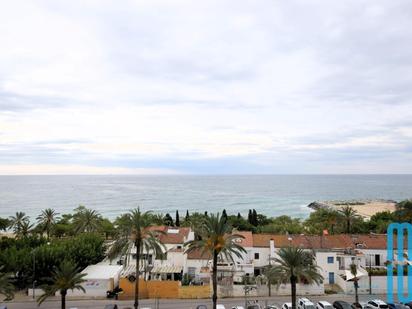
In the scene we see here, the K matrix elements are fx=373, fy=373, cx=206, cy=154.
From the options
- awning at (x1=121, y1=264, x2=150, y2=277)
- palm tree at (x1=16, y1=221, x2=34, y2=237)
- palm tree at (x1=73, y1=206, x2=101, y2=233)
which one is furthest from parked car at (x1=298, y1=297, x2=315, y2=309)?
palm tree at (x1=16, y1=221, x2=34, y2=237)

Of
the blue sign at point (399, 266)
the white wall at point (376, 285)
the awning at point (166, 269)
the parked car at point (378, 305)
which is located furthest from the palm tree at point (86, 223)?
the parked car at point (378, 305)

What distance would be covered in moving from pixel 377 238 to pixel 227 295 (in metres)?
23.2

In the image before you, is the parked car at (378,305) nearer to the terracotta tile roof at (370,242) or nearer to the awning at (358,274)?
the awning at (358,274)

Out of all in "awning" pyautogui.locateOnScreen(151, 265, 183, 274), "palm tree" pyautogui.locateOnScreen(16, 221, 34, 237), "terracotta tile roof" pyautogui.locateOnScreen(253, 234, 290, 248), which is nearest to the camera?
"awning" pyautogui.locateOnScreen(151, 265, 183, 274)

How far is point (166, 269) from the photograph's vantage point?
4369 cm

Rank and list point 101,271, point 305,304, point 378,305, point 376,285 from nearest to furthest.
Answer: point 378,305, point 305,304, point 376,285, point 101,271

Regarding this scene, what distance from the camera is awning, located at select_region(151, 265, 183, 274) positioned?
42875mm

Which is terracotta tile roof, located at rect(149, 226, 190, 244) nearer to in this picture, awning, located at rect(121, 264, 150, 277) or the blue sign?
awning, located at rect(121, 264, 150, 277)

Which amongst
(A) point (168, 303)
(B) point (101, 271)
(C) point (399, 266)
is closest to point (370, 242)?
(C) point (399, 266)

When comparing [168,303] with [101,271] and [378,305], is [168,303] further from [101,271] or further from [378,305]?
[378,305]

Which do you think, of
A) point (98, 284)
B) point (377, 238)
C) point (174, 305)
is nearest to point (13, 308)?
point (98, 284)

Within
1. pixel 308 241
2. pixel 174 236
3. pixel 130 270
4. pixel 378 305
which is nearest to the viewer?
pixel 378 305

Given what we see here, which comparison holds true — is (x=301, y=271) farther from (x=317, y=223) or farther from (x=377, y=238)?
(x=317, y=223)

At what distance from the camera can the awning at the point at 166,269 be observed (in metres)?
42.9
